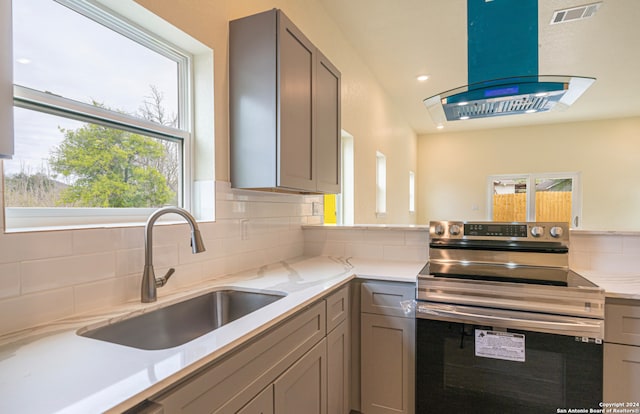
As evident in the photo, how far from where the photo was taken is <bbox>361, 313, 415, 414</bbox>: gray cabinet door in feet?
5.63

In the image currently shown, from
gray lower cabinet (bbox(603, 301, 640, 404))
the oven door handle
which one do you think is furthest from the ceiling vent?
the oven door handle

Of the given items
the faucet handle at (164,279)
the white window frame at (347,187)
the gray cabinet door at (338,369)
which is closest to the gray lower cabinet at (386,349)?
the gray cabinet door at (338,369)

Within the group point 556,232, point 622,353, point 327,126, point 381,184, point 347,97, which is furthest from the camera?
point 381,184

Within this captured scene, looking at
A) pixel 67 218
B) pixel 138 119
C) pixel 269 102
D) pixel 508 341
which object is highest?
pixel 269 102

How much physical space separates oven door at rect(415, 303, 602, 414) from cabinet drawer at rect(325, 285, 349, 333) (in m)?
0.36

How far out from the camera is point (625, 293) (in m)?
1.40

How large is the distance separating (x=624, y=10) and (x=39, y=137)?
4156 mm

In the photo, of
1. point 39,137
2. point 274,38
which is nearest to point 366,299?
point 274,38

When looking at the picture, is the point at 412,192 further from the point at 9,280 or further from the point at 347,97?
the point at 9,280

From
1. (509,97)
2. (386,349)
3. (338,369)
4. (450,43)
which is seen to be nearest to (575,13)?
(450,43)

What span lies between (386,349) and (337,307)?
390mm

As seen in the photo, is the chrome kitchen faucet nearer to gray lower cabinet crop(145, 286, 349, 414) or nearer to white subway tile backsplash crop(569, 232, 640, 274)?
gray lower cabinet crop(145, 286, 349, 414)

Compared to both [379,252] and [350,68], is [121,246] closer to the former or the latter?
[379,252]

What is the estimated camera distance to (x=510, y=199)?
→ 682cm
